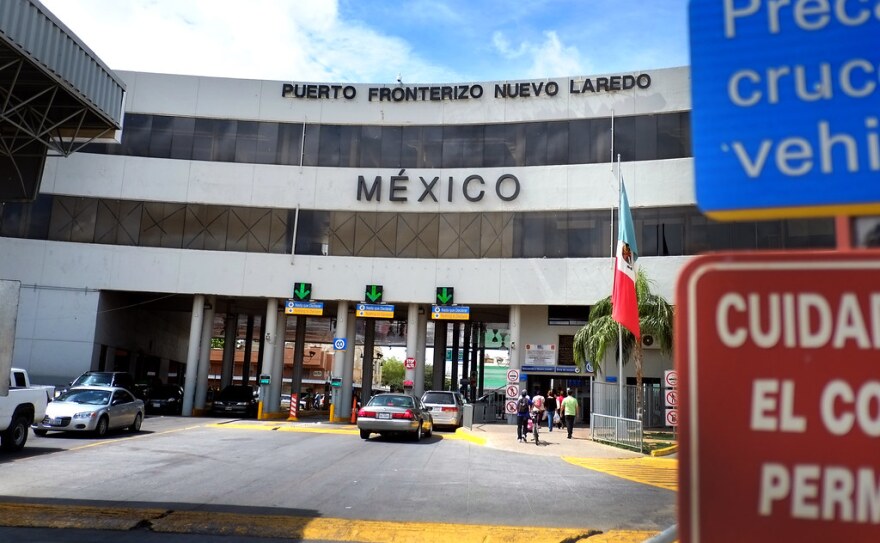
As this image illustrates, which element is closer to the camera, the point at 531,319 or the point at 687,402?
the point at 687,402

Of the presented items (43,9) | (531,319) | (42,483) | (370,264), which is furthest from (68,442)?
(531,319)

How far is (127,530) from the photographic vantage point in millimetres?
8016

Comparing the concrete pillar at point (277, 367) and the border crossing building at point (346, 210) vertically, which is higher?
the border crossing building at point (346, 210)

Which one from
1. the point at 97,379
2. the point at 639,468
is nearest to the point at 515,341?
the point at 639,468

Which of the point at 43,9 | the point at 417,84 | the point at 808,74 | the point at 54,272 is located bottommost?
the point at 808,74

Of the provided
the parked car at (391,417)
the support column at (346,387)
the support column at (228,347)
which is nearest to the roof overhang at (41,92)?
the parked car at (391,417)

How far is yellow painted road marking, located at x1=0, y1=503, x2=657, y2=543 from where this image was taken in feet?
26.3

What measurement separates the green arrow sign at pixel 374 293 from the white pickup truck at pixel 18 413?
1782cm

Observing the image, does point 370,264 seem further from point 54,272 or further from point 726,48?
point 726,48

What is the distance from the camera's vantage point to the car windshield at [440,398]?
27766 millimetres

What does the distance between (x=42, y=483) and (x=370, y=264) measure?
2251cm

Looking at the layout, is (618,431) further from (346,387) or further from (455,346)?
(455,346)

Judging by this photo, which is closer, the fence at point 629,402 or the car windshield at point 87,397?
the car windshield at point 87,397

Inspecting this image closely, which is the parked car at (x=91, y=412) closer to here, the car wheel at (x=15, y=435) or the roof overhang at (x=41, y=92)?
the car wheel at (x=15, y=435)
